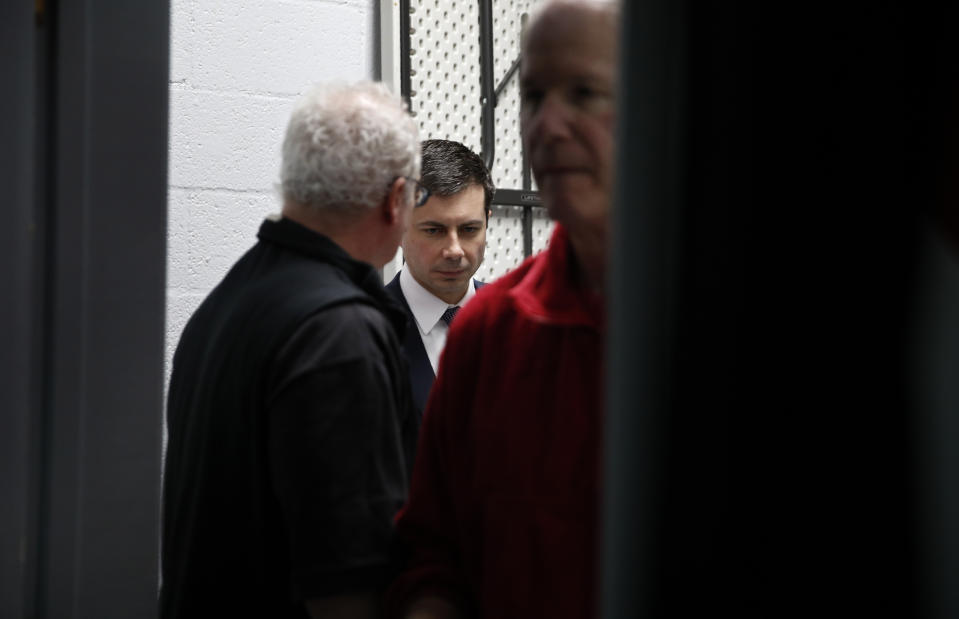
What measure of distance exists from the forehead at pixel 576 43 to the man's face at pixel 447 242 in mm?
1311

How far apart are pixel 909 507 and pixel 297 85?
7.14 ft

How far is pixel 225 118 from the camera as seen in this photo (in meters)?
2.15

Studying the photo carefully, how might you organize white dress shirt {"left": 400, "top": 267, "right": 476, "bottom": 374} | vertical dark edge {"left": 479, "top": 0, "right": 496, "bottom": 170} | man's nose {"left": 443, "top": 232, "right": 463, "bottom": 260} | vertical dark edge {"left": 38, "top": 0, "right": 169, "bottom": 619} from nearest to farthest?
vertical dark edge {"left": 38, "top": 0, "right": 169, "bottom": 619} → white dress shirt {"left": 400, "top": 267, "right": 476, "bottom": 374} → man's nose {"left": 443, "top": 232, "right": 463, "bottom": 260} → vertical dark edge {"left": 479, "top": 0, "right": 496, "bottom": 170}

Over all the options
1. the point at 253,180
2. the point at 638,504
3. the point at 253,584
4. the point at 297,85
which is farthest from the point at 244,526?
the point at 297,85

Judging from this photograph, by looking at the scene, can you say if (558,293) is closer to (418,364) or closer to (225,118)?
(418,364)

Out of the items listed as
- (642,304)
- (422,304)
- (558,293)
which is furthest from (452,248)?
(642,304)

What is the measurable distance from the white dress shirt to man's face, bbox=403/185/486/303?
0.03 metres

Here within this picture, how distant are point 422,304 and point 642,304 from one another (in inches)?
73.9

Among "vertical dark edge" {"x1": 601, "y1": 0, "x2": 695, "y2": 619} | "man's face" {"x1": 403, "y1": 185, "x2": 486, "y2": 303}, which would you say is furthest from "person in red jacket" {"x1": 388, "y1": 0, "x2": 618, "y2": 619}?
"man's face" {"x1": 403, "y1": 185, "x2": 486, "y2": 303}

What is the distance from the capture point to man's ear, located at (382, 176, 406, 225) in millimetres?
1334

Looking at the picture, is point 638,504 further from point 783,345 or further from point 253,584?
point 253,584

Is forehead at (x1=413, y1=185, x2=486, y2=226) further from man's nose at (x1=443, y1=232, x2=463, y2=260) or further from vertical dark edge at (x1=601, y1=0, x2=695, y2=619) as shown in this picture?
vertical dark edge at (x1=601, y1=0, x2=695, y2=619)

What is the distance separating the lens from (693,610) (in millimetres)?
236

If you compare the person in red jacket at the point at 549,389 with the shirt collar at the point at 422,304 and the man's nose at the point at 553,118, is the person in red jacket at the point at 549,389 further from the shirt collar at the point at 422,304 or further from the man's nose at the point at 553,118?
the shirt collar at the point at 422,304
